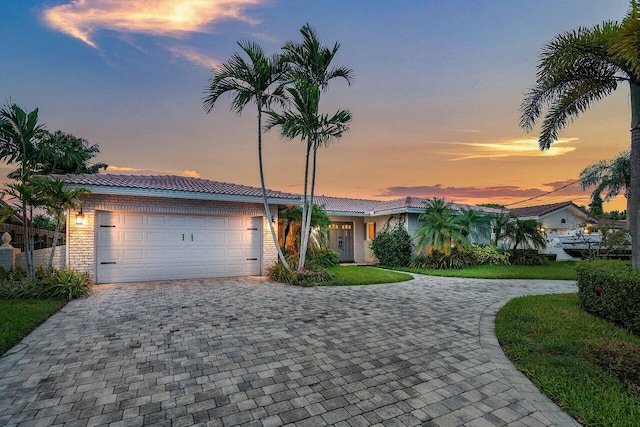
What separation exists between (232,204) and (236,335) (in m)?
6.33

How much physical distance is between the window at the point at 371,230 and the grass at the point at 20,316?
12322mm

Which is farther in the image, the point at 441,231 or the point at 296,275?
the point at 441,231

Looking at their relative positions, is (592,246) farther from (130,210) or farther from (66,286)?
(66,286)

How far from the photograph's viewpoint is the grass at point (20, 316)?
408 cm

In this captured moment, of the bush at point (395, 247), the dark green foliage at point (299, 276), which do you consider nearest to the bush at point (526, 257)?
the bush at point (395, 247)

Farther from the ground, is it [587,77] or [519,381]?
[587,77]

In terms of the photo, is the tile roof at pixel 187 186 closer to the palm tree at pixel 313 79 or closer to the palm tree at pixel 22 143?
the palm tree at pixel 22 143

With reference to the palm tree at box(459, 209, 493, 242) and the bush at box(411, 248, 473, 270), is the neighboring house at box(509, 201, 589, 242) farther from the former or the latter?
the bush at box(411, 248, 473, 270)

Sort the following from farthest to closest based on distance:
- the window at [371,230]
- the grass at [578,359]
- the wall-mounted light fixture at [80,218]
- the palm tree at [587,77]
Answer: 1. the window at [371,230]
2. the wall-mounted light fixture at [80,218]
3. the palm tree at [587,77]
4. the grass at [578,359]

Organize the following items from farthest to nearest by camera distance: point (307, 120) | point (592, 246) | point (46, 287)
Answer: point (592, 246), point (307, 120), point (46, 287)

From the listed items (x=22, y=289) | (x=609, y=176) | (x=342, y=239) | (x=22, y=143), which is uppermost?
(x=609, y=176)

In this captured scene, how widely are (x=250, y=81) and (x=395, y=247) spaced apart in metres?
8.80

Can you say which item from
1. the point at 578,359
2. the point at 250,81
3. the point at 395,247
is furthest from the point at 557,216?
the point at 250,81

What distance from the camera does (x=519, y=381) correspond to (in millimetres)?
3014
